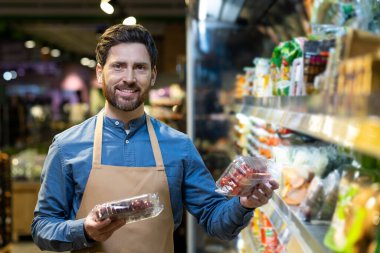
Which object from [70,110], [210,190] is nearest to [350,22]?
[210,190]

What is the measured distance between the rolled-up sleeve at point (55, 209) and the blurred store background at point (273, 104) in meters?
0.74

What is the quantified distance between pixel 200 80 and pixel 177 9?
4.67 m

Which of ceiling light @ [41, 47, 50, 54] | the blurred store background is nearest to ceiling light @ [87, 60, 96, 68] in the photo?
ceiling light @ [41, 47, 50, 54]

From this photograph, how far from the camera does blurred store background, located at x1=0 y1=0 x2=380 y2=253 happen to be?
1.29m

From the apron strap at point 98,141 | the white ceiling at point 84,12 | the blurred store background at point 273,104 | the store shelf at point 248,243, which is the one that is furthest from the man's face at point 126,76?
the white ceiling at point 84,12

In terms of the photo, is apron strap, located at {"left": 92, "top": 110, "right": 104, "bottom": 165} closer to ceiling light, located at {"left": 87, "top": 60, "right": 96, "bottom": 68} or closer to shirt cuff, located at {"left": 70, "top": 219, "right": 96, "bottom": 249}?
Answer: shirt cuff, located at {"left": 70, "top": 219, "right": 96, "bottom": 249}

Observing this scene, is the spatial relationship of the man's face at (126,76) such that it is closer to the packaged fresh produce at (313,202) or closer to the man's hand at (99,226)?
the man's hand at (99,226)

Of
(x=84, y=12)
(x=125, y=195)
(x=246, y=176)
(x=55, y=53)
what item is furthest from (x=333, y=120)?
(x=55, y=53)

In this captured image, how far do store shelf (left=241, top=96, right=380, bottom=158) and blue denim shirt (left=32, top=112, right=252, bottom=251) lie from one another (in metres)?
0.35

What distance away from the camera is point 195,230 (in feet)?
18.3

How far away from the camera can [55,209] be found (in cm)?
201

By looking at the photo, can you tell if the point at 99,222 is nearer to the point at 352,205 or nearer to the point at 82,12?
the point at 352,205

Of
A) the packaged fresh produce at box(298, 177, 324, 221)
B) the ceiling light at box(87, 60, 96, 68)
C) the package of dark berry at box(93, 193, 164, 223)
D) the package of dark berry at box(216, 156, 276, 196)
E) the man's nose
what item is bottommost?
the packaged fresh produce at box(298, 177, 324, 221)

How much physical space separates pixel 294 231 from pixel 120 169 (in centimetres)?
62
